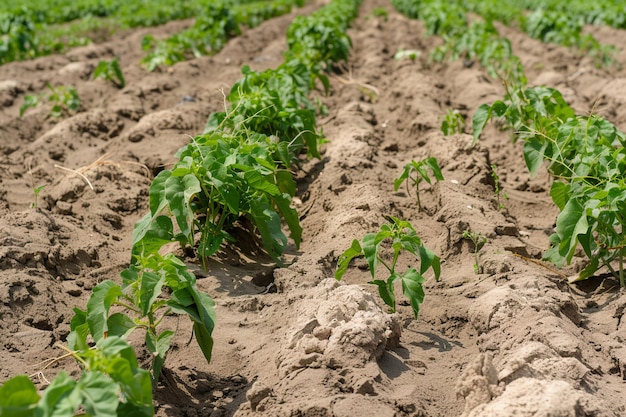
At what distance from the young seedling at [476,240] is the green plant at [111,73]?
5.86 m

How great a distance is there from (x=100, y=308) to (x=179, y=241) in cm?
126

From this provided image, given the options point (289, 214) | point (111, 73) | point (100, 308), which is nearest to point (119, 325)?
point (100, 308)

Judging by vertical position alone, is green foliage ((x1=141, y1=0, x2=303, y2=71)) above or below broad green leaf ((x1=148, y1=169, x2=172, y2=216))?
below

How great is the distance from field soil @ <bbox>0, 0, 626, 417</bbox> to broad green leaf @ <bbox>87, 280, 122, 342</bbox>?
402 mm

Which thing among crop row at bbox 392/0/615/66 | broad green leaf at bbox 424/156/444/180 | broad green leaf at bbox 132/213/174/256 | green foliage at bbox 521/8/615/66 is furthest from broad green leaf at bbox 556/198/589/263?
green foliage at bbox 521/8/615/66

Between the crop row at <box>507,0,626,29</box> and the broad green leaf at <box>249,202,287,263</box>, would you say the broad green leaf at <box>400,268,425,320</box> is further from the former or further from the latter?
the crop row at <box>507,0,626,29</box>

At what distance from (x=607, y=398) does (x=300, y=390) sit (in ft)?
3.75

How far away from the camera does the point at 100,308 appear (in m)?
2.91

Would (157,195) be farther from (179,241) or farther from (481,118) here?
(481,118)

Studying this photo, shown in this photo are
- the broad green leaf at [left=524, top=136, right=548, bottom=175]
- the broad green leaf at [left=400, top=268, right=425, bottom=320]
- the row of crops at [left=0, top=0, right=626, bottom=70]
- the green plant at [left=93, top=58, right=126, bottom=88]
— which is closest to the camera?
the broad green leaf at [left=400, top=268, right=425, bottom=320]

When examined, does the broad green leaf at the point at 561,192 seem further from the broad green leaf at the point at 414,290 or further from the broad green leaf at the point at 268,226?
the broad green leaf at the point at 268,226

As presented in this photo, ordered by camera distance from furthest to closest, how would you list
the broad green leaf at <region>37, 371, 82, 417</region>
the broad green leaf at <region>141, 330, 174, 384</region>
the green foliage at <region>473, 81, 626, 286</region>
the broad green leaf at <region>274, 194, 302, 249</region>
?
the broad green leaf at <region>274, 194, 302, 249</region>, the green foliage at <region>473, 81, 626, 286</region>, the broad green leaf at <region>141, 330, 174, 384</region>, the broad green leaf at <region>37, 371, 82, 417</region>

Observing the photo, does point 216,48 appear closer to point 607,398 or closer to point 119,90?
point 119,90

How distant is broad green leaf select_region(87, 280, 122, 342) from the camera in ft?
9.36
